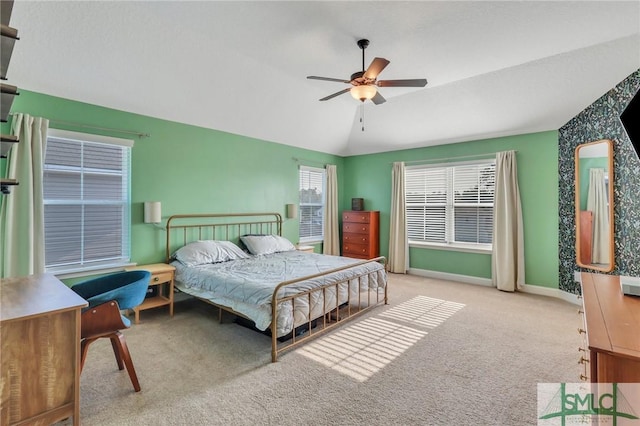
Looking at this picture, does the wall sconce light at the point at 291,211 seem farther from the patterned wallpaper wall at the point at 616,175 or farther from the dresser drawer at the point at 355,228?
the patterned wallpaper wall at the point at 616,175

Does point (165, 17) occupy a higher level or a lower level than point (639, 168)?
higher

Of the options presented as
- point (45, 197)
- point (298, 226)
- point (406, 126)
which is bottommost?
point (298, 226)

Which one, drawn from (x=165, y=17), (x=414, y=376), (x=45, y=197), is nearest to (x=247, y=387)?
(x=414, y=376)

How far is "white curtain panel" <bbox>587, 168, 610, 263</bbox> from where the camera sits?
12.8ft

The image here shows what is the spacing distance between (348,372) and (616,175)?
4.16 metres

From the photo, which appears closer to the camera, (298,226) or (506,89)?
(506,89)

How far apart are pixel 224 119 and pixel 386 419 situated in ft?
14.4

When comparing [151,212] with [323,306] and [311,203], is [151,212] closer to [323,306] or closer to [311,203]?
[323,306]

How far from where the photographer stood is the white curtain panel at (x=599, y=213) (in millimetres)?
3898

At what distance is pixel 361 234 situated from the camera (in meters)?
6.61

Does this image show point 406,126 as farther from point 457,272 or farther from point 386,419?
point 386,419

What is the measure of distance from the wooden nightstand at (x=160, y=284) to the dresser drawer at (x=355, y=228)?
3872 mm

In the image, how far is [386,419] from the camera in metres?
2.01

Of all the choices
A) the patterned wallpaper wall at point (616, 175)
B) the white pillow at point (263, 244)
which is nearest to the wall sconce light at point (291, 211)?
the white pillow at point (263, 244)
